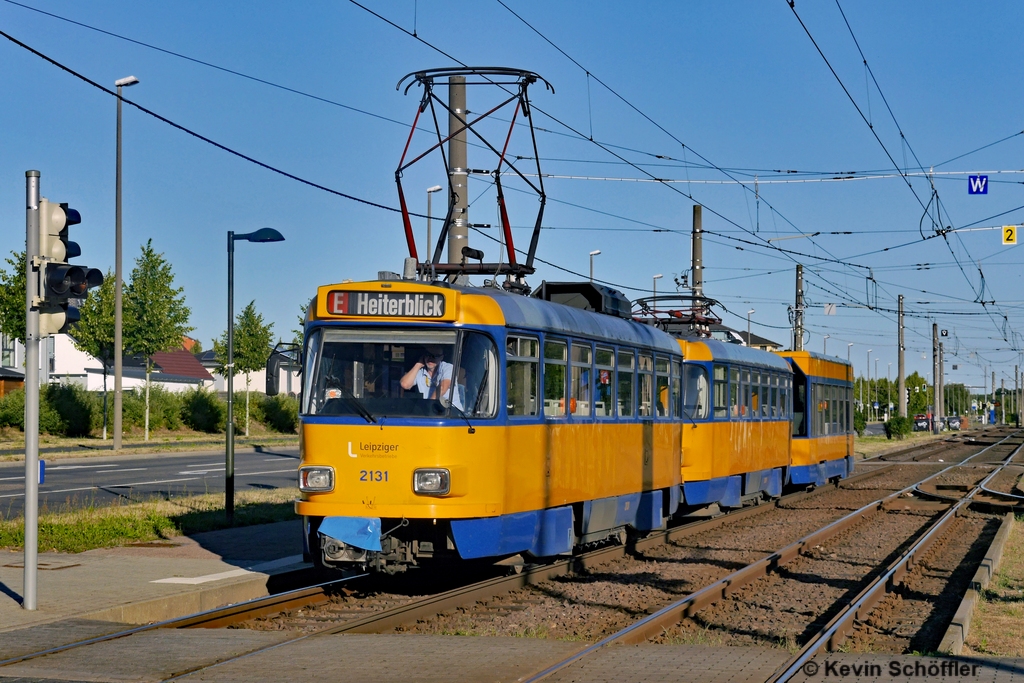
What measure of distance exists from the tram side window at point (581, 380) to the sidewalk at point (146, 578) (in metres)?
3.35

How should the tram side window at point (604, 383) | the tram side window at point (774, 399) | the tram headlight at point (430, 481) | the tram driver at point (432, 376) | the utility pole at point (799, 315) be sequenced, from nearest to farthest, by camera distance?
the tram headlight at point (430, 481) < the tram driver at point (432, 376) < the tram side window at point (604, 383) < the tram side window at point (774, 399) < the utility pole at point (799, 315)

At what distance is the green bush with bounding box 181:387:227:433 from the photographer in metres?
54.6

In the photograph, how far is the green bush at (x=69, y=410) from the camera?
46.0 meters

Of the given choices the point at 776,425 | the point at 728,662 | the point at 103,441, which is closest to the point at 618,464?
the point at 728,662

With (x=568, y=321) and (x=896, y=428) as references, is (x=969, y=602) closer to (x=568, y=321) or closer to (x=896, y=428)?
(x=568, y=321)

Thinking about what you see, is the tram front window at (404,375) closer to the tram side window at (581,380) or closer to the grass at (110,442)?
the tram side window at (581,380)

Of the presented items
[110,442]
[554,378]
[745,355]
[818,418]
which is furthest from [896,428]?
[554,378]

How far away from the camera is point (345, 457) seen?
10.8 meters

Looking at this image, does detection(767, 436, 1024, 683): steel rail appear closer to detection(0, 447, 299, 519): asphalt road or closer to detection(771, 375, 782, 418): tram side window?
detection(771, 375, 782, 418): tram side window

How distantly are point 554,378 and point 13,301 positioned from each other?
3579 centimetres

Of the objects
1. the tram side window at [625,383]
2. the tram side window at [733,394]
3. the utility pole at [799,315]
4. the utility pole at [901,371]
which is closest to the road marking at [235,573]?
the tram side window at [625,383]

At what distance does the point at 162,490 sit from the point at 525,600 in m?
13.7

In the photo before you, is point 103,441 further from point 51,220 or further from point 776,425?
point 51,220

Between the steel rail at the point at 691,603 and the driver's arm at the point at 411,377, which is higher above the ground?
the driver's arm at the point at 411,377
